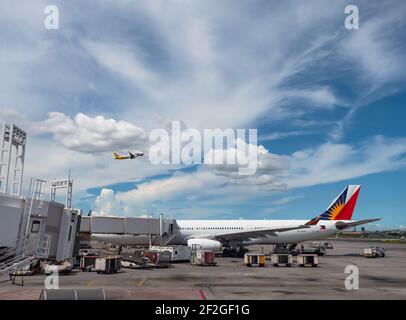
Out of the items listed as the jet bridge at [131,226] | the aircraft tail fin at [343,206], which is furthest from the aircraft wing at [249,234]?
the jet bridge at [131,226]

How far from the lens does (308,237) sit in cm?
5072

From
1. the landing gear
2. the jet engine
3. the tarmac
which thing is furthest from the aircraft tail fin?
the tarmac

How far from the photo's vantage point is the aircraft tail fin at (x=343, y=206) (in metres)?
51.1

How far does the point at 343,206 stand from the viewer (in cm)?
5119

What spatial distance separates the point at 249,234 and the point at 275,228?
3804 millimetres

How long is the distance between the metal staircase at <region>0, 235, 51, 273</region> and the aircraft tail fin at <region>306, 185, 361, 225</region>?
37316 millimetres

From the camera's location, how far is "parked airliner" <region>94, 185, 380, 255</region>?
160 feet

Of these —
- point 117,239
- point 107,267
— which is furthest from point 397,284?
point 117,239

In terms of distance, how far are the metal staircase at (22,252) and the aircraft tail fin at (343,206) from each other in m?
37.3

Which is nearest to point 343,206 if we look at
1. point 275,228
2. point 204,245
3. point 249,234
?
point 275,228

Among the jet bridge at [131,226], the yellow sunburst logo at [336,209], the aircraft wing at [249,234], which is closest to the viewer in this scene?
the jet bridge at [131,226]

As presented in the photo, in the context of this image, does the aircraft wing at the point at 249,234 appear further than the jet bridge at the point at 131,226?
Yes

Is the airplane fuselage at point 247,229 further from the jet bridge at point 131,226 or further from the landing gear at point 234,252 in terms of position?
the jet bridge at point 131,226
